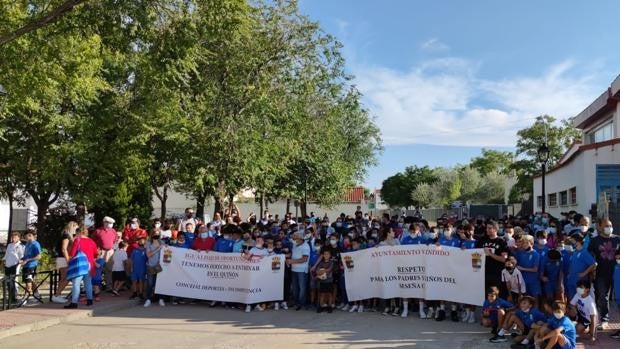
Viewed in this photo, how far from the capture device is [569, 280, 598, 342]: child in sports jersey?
933 centimetres

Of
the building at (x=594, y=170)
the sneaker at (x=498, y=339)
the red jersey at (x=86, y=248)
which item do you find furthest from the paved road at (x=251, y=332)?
the building at (x=594, y=170)

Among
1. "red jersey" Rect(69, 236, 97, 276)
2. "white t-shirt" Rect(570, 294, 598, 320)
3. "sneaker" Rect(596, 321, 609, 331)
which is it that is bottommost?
"sneaker" Rect(596, 321, 609, 331)

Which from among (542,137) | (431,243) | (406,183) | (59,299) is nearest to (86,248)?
(59,299)

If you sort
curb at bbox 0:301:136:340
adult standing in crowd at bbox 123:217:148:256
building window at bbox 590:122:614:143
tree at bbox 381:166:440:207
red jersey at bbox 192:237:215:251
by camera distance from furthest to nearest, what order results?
tree at bbox 381:166:440:207 < building window at bbox 590:122:614:143 < adult standing in crowd at bbox 123:217:148:256 < red jersey at bbox 192:237:215:251 < curb at bbox 0:301:136:340

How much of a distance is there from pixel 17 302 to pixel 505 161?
109 m

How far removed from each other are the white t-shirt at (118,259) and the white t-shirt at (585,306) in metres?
9.86

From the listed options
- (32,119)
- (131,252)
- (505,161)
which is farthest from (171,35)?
(505,161)

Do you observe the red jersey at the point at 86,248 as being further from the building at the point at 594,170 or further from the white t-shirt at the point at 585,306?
the building at the point at 594,170

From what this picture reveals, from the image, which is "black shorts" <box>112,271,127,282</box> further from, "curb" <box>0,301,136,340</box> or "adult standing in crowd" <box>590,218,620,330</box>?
"adult standing in crowd" <box>590,218,620,330</box>

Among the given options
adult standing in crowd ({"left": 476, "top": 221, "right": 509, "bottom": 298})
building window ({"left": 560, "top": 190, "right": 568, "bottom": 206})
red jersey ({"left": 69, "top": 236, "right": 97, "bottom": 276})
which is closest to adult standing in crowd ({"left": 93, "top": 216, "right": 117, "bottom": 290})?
red jersey ({"left": 69, "top": 236, "right": 97, "bottom": 276})

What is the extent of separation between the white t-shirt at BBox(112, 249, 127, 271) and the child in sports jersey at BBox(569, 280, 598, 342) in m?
9.81

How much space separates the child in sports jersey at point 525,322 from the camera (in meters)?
8.86

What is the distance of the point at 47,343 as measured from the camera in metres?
9.38

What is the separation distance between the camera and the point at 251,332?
10.2 meters
